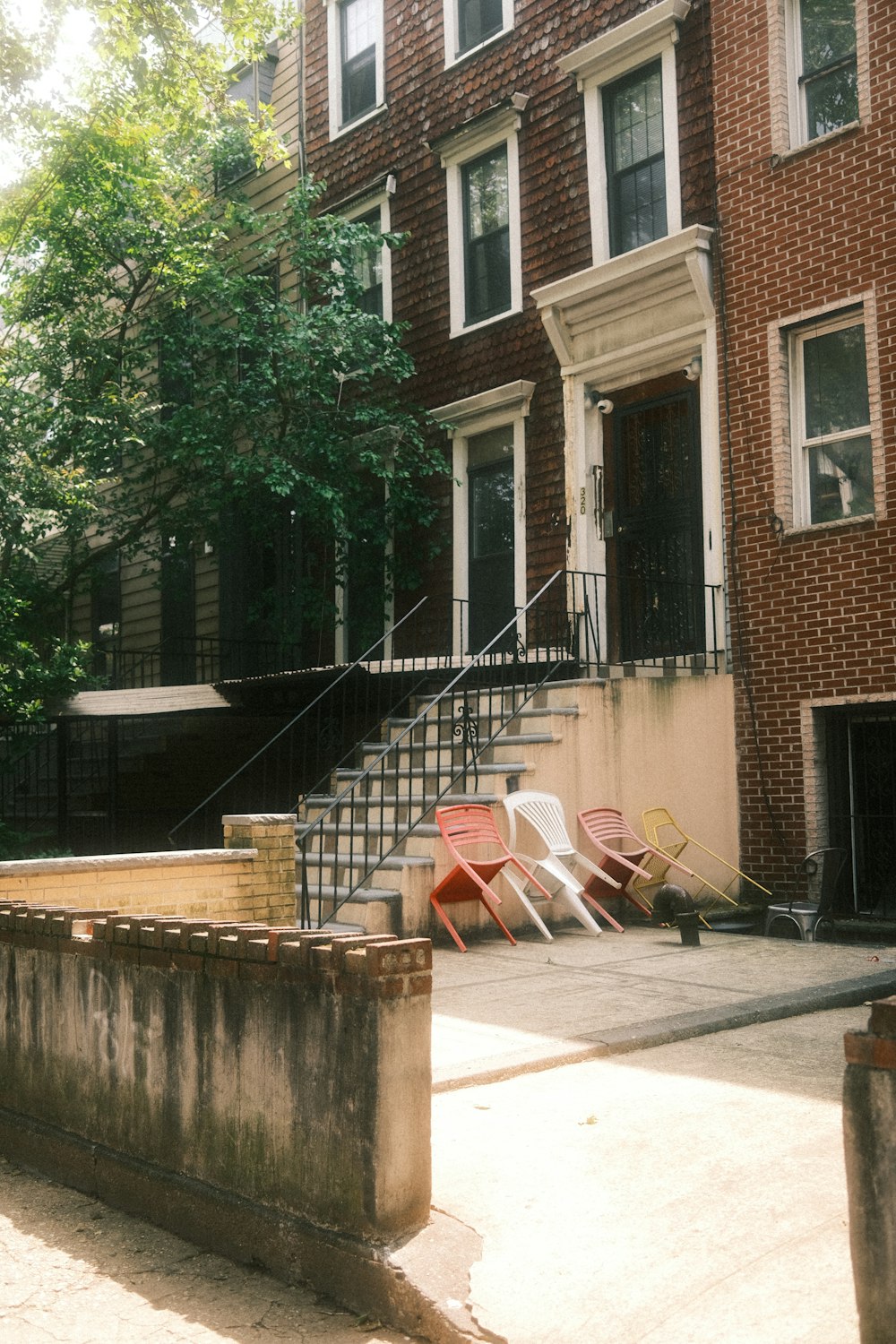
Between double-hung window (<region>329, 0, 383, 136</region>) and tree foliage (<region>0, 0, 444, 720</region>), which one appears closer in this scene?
tree foliage (<region>0, 0, 444, 720</region>)

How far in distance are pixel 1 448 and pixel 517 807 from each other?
21.9 ft

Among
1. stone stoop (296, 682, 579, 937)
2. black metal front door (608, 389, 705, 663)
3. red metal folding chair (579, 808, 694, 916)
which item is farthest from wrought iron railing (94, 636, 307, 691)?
red metal folding chair (579, 808, 694, 916)

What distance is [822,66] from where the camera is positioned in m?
11.2

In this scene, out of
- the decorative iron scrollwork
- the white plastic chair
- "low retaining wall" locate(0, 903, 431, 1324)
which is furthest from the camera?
the decorative iron scrollwork

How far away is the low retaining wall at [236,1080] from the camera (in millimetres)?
3773

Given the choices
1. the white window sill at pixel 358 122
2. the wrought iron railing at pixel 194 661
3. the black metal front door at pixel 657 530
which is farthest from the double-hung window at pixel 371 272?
the black metal front door at pixel 657 530

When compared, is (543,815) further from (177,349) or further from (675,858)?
→ (177,349)

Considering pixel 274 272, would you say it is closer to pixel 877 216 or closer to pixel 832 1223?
pixel 877 216

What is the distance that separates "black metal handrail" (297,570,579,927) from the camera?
32.1 feet

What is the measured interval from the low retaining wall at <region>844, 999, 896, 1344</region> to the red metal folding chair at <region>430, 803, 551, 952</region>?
247 inches

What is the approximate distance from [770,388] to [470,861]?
5036 mm

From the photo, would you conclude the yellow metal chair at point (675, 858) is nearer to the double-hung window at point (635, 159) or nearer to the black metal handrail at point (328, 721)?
the black metal handrail at point (328, 721)

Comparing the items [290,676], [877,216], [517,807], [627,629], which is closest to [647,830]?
[517,807]

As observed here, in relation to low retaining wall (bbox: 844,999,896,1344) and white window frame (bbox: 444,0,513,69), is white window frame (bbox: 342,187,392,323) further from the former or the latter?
low retaining wall (bbox: 844,999,896,1344)
